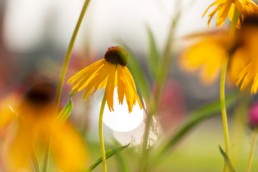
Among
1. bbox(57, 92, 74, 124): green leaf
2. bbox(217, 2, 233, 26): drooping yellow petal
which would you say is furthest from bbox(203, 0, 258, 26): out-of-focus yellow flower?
bbox(57, 92, 74, 124): green leaf

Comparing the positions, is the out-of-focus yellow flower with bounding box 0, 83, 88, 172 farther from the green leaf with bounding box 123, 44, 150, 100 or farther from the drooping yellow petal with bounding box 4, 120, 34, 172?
the green leaf with bounding box 123, 44, 150, 100

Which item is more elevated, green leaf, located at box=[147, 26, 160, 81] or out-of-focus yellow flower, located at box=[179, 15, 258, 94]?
green leaf, located at box=[147, 26, 160, 81]

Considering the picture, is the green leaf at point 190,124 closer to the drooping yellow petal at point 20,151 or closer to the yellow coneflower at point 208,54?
the yellow coneflower at point 208,54

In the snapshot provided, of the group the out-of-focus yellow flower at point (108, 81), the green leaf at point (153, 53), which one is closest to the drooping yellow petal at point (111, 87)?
the out-of-focus yellow flower at point (108, 81)

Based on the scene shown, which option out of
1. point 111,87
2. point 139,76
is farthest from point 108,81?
point 139,76

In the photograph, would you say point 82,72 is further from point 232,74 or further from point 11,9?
point 11,9

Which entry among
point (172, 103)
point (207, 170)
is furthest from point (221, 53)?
point (207, 170)
